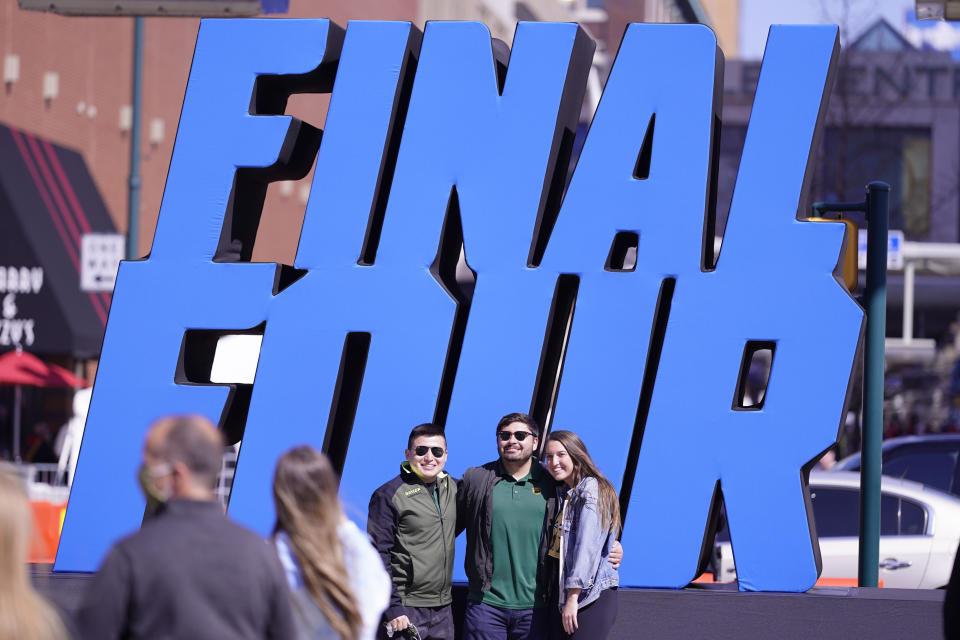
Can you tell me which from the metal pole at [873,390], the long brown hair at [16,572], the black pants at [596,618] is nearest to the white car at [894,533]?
the metal pole at [873,390]

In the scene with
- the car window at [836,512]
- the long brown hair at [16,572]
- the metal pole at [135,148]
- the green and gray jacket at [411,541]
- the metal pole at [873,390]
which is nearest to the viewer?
the long brown hair at [16,572]

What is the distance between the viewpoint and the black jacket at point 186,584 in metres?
3.60

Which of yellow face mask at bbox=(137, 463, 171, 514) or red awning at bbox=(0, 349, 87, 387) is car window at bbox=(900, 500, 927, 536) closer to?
yellow face mask at bbox=(137, 463, 171, 514)

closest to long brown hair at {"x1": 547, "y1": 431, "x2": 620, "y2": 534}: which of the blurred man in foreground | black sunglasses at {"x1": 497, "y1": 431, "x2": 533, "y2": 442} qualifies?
black sunglasses at {"x1": 497, "y1": 431, "x2": 533, "y2": 442}

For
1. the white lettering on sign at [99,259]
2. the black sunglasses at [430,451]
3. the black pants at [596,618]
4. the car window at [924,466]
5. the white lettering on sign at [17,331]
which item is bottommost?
the black pants at [596,618]

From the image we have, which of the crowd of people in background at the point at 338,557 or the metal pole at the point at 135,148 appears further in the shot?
the metal pole at the point at 135,148

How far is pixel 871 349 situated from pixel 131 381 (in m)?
4.81

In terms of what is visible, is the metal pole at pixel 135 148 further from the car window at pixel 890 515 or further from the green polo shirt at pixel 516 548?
the green polo shirt at pixel 516 548

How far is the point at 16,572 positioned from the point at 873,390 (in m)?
6.43

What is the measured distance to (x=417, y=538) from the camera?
6809 mm

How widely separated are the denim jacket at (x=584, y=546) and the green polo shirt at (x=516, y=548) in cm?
22

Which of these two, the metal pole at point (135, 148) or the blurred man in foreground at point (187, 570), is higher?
the metal pole at point (135, 148)

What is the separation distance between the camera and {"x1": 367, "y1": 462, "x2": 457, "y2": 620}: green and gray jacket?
22.3 ft

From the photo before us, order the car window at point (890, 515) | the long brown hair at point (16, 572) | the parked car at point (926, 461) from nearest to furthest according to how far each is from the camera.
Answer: the long brown hair at point (16, 572)
the car window at point (890, 515)
the parked car at point (926, 461)
